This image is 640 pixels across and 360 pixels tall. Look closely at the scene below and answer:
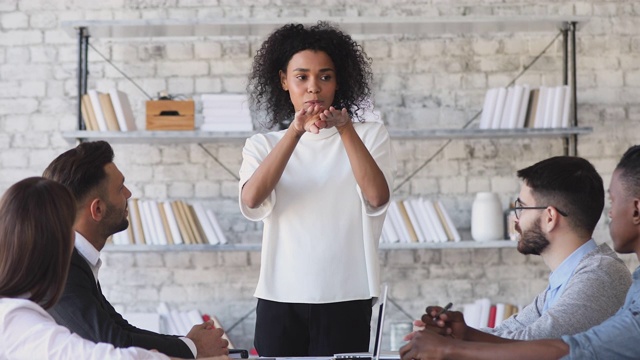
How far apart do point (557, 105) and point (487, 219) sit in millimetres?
630

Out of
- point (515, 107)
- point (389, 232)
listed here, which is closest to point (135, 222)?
point (389, 232)

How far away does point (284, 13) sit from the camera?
4738 mm

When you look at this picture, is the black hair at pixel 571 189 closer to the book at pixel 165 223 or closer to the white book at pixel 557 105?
the white book at pixel 557 105

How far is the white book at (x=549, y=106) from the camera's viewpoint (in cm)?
446

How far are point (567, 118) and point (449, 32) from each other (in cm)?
73

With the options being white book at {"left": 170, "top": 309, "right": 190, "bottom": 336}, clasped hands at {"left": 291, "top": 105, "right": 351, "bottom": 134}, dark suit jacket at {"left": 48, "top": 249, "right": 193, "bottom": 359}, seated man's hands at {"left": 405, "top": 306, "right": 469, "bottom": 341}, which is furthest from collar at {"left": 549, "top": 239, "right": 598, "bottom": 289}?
white book at {"left": 170, "top": 309, "right": 190, "bottom": 336}

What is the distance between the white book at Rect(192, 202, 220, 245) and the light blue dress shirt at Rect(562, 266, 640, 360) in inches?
111

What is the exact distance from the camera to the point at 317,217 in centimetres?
245

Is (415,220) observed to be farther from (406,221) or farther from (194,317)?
(194,317)

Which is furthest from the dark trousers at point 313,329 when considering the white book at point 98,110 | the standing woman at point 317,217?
the white book at point 98,110

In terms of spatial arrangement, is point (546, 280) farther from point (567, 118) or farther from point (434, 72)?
point (434, 72)

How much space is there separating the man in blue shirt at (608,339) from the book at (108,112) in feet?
9.21

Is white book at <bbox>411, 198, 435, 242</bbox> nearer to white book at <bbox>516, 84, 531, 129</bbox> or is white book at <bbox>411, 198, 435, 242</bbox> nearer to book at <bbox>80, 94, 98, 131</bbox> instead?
white book at <bbox>516, 84, 531, 129</bbox>

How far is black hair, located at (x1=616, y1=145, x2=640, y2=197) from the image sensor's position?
2027mm
